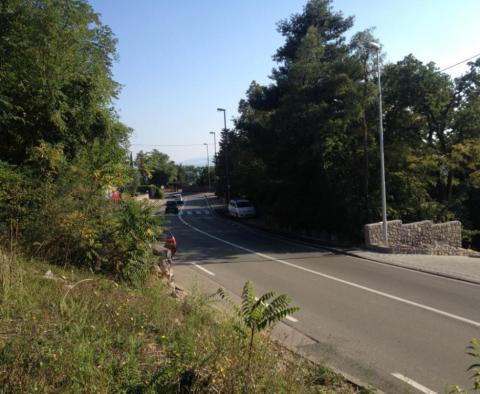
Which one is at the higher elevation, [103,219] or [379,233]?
[103,219]

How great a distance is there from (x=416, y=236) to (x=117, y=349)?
18846 millimetres

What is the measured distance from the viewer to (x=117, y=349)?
4.47 m

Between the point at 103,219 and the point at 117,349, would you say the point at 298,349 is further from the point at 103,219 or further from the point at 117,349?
the point at 103,219

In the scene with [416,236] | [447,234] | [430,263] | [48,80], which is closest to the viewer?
[48,80]

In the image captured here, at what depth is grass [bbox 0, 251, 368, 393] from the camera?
12.3 ft

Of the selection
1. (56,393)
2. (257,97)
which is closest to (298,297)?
(56,393)

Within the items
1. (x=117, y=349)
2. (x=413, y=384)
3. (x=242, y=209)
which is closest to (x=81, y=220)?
(x=117, y=349)

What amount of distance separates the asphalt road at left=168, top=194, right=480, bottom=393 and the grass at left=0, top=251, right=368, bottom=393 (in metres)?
1.43

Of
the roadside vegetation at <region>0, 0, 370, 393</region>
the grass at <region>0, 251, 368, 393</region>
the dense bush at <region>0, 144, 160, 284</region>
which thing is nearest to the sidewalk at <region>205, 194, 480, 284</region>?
the roadside vegetation at <region>0, 0, 370, 393</region>

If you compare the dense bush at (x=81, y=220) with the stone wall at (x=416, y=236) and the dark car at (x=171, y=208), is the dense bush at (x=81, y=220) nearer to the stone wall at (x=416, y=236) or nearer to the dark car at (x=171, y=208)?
the dark car at (x=171, y=208)

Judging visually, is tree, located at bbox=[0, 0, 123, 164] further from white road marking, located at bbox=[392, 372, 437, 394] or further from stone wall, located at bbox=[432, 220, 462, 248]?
stone wall, located at bbox=[432, 220, 462, 248]

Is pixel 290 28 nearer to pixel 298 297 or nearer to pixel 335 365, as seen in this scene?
pixel 298 297

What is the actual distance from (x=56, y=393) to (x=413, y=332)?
6.60 metres

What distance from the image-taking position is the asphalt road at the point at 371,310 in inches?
253
